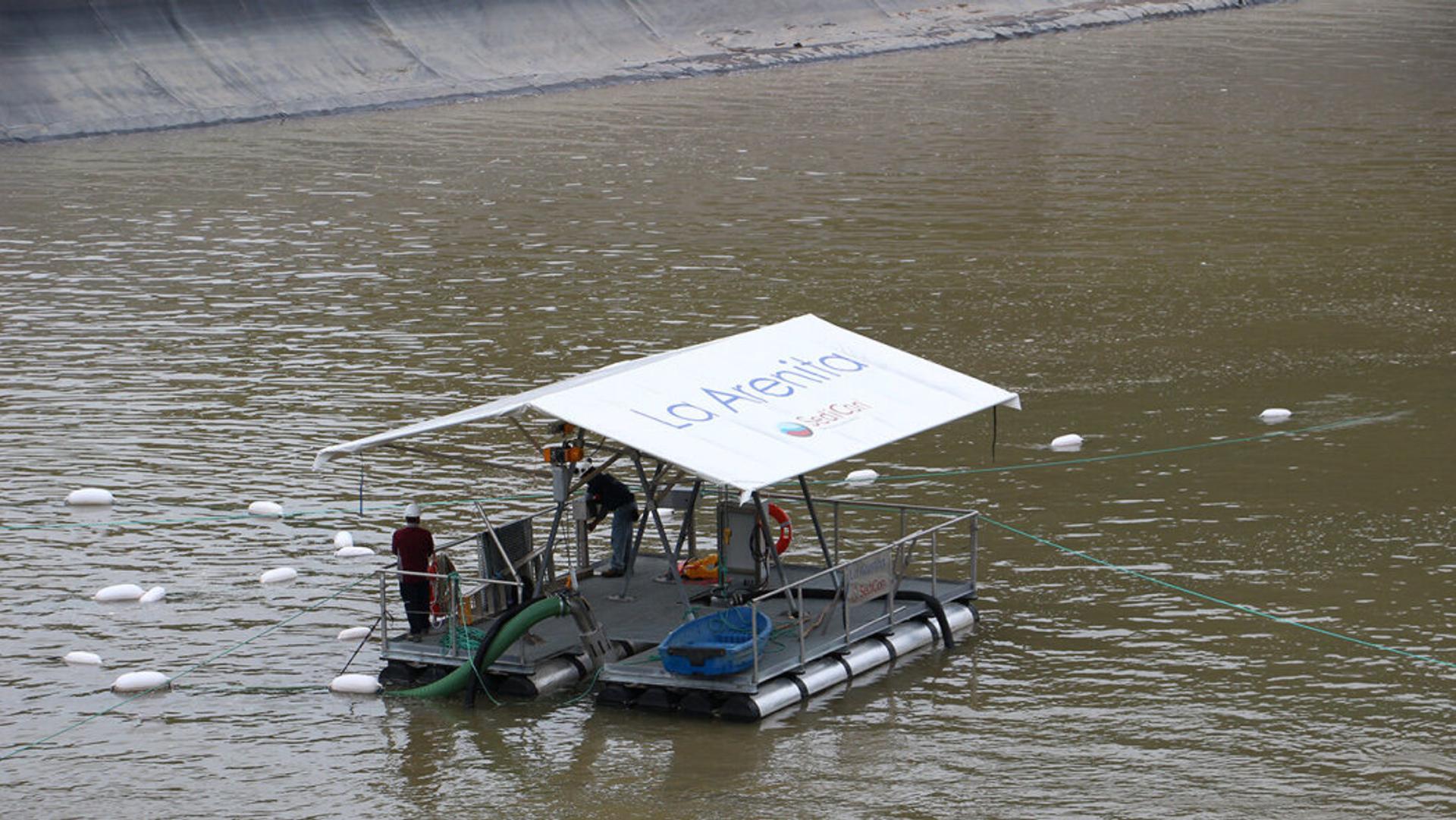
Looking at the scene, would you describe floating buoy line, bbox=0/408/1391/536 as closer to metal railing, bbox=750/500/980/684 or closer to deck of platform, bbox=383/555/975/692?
deck of platform, bbox=383/555/975/692

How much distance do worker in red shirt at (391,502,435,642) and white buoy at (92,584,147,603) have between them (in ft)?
16.3

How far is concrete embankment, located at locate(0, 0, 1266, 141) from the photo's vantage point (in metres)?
68.1

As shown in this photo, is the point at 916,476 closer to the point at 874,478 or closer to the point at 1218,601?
the point at 874,478

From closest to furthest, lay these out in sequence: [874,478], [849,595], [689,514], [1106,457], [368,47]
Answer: [849,595] → [689,514] → [874,478] → [1106,457] → [368,47]

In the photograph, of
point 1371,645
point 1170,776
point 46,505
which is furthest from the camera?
point 46,505

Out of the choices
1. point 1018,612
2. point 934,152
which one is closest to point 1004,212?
point 934,152

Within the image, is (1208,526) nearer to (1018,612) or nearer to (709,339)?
(1018,612)

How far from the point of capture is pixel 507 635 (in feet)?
66.9

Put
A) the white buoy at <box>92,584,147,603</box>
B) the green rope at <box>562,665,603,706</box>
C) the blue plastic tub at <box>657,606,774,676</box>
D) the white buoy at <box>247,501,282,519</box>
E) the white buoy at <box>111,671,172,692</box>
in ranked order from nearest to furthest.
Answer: the blue plastic tub at <box>657,606,774,676</box> → the green rope at <box>562,665,603,706</box> → the white buoy at <box>111,671,172,692</box> → the white buoy at <box>92,584,147,603</box> → the white buoy at <box>247,501,282,519</box>

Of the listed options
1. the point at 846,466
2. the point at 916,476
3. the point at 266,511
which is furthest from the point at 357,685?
the point at 846,466

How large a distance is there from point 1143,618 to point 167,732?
34.4 feet

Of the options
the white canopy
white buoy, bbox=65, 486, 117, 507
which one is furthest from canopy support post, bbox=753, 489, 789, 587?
white buoy, bbox=65, 486, 117, 507

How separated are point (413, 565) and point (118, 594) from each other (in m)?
5.23

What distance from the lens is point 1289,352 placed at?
35.8 meters
